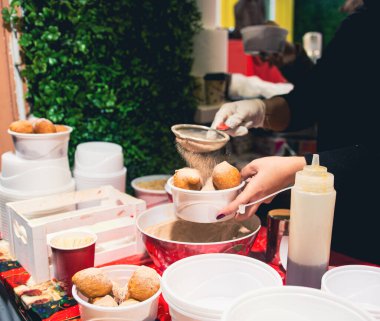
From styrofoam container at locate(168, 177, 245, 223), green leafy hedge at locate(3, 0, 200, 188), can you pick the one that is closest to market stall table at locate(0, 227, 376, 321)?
styrofoam container at locate(168, 177, 245, 223)

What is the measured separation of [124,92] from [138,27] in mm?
409

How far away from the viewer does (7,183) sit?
1708mm

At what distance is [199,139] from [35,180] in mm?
783

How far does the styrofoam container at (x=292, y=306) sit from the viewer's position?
2.65 feet

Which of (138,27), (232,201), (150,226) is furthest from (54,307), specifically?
(138,27)

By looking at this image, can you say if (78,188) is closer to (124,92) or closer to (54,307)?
(124,92)

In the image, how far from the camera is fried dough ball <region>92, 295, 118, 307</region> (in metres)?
1.00

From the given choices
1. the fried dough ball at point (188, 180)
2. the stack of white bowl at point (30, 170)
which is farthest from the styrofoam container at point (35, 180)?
the fried dough ball at point (188, 180)

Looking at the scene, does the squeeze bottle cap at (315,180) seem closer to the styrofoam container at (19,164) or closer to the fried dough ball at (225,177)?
the fried dough ball at (225,177)

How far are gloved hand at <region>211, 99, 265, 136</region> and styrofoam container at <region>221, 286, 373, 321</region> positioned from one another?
0.89 metres

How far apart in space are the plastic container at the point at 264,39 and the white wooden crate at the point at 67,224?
1.28 meters

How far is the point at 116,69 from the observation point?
2.49 m

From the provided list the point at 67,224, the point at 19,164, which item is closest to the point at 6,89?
the point at 19,164

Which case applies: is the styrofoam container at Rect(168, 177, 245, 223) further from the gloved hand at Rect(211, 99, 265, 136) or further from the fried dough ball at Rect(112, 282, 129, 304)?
the gloved hand at Rect(211, 99, 265, 136)
